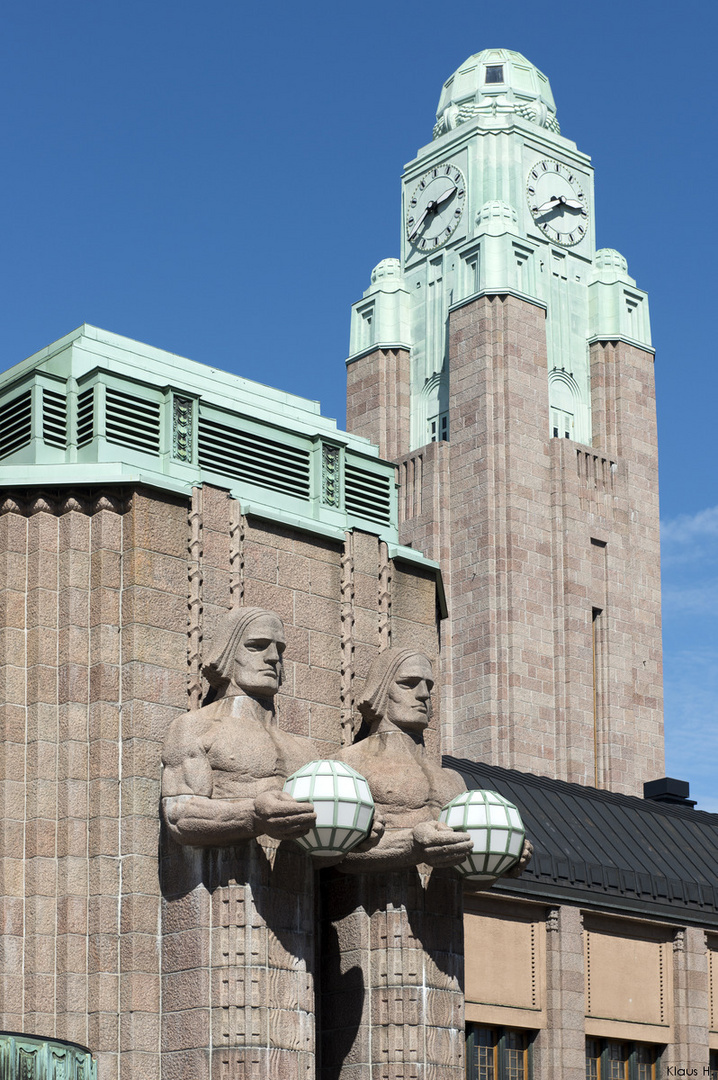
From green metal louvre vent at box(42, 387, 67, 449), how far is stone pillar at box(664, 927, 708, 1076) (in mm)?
15473

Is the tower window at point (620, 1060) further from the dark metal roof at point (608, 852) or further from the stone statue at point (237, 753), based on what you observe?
the stone statue at point (237, 753)

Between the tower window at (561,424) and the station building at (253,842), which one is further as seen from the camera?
the tower window at (561,424)

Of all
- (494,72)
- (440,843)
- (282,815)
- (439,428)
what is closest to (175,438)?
(282,815)

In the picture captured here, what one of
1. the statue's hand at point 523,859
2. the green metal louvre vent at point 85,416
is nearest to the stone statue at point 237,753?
the green metal louvre vent at point 85,416

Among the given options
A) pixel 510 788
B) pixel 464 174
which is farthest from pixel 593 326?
pixel 510 788

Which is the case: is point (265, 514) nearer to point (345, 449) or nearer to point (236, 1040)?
point (345, 449)

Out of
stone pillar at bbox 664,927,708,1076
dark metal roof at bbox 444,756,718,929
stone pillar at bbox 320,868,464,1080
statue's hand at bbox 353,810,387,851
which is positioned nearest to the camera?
statue's hand at bbox 353,810,387,851

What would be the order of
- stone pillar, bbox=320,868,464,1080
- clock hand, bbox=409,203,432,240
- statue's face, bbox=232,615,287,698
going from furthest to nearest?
clock hand, bbox=409,203,432,240, stone pillar, bbox=320,868,464,1080, statue's face, bbox=232,615,287,698

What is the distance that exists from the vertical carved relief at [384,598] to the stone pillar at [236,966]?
403 cm

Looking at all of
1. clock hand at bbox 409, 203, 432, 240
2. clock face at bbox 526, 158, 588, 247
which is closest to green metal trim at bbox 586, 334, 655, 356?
clock face at bbox 526, 158, 588, 247

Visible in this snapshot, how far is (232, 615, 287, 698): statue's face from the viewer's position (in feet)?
77.0

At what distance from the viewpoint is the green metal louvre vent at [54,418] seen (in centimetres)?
2489

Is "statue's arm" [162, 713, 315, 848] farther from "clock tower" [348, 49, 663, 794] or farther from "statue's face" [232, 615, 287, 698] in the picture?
"clock tower" [348, 49, 663, 794]

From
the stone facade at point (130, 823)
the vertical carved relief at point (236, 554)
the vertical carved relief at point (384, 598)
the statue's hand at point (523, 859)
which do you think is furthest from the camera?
the vertical carved relief at point (384, 598)
